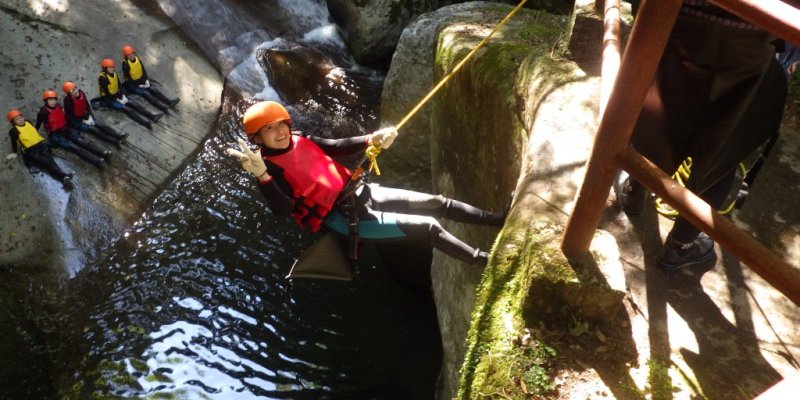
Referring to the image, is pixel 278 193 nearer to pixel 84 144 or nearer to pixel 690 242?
pixel 690 242

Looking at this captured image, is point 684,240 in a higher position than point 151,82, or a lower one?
lower

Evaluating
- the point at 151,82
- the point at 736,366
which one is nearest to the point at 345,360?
the point at 736,366

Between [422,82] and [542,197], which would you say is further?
[422,82]

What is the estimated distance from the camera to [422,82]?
8617mm

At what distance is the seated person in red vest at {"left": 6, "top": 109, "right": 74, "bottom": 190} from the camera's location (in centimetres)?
903

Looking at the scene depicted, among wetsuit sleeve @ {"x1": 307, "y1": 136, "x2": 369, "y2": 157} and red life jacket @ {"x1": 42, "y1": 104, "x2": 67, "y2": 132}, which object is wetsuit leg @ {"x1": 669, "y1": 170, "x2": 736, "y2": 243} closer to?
wetsuit sleeve @ {"x1": 307, "y1": 136, "x2": 369, "y2": 157}

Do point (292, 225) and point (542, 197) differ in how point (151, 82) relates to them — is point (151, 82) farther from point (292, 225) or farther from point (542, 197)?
point (542, 197)

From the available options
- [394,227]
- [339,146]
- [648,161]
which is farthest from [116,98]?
[648,161]

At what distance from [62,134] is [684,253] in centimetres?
1001

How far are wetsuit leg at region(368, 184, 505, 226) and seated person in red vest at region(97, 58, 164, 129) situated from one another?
752 cm

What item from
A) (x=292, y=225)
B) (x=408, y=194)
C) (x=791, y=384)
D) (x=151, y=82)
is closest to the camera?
(x=791, y=384)

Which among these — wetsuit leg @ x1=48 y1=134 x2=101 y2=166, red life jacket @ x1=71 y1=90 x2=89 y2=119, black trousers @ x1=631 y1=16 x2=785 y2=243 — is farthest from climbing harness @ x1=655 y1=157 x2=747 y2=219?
red life jacket @ x1=71 y1=90 x2=89 y2=119

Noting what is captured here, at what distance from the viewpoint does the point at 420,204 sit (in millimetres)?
5133

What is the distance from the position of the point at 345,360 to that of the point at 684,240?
202 inches
